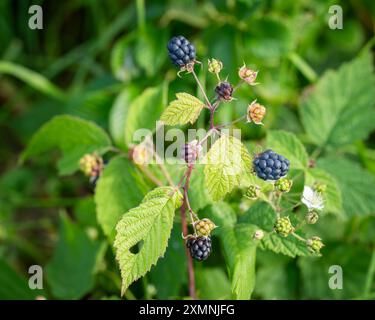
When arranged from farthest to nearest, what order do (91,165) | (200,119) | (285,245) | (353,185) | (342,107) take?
(200,119), (342,107), (353,185), (91,165), (285,245)

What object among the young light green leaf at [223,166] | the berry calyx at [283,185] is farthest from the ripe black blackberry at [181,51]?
the berry calyx at [283,185]

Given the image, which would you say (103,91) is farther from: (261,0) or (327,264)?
(327,264)

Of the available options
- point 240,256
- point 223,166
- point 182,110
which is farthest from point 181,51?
point 240,256

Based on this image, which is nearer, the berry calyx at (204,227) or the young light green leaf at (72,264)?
the berry calyx at (204,227)

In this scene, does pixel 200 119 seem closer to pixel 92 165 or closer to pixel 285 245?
pixel 92 165

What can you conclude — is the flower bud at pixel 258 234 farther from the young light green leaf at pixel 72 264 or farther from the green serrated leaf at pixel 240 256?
the young light green leaf at pixel 72 264
